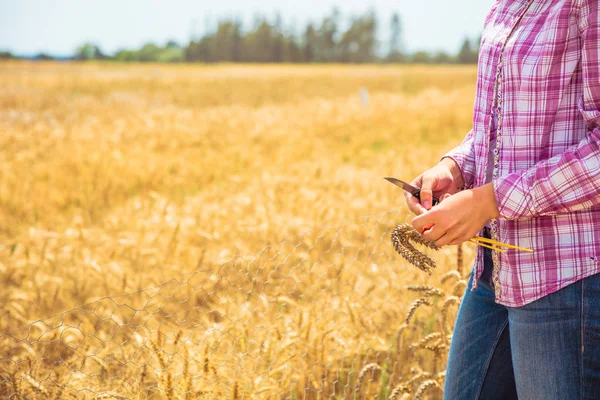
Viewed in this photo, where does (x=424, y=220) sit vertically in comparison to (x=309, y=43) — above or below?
below

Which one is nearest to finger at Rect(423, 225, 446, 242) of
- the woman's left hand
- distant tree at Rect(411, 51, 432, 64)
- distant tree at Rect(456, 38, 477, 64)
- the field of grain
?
the woman's left hand

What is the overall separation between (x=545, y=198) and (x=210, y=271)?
79.6 inches

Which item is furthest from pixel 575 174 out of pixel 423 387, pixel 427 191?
pixel 423 387

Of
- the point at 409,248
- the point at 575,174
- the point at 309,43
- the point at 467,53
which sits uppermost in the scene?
the point at 309,43

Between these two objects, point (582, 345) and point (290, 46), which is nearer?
point (582, 345)

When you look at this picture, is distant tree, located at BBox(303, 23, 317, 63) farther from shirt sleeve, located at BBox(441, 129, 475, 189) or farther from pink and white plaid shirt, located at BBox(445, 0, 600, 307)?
pink and white plaid shirt, located at BBox(445, 0, 600, 307)

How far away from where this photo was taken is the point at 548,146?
3.67 feet

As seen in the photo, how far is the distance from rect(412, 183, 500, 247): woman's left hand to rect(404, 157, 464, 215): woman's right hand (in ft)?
0.33

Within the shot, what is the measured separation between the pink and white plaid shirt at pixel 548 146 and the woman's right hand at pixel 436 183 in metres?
0.16

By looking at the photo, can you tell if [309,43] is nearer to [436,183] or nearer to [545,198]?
[436,183]

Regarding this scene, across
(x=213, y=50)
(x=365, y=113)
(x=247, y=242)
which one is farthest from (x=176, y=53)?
(x=247, y=242)

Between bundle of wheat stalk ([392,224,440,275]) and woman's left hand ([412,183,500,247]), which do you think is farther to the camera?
bundle of wheat stalk ([392,224,440,275])

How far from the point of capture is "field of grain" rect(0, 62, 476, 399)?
Result: 6.42 ft

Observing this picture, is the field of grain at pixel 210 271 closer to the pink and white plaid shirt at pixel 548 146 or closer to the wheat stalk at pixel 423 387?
the wheat stalk at pixel 423 387
